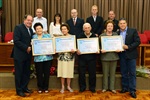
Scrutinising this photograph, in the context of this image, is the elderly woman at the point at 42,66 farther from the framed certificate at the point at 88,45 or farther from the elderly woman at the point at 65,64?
the framed certificate at the point at 88,45

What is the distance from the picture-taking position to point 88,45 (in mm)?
4344

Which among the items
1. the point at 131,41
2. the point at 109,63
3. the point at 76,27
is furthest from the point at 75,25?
the point at 131,41

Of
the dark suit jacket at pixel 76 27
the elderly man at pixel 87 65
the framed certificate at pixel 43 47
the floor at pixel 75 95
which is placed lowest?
the floor at pixel 75 95

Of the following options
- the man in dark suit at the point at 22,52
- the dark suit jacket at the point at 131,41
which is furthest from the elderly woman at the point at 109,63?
the man in dark suit at the point at 22,52

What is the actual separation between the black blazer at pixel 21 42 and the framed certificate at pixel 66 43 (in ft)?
1.74

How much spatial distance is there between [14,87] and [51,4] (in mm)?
3069

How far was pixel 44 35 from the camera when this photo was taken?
4.35 m

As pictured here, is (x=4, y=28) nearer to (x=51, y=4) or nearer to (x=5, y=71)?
(x=51, y=4)

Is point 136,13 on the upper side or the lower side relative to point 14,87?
upper

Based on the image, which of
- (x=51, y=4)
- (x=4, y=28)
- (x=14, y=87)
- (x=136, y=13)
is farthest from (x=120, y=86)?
(x=4, y=28)

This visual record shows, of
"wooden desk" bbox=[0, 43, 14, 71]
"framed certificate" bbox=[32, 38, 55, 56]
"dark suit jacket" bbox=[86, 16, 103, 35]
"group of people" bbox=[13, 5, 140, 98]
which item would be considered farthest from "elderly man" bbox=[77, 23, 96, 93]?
"wooden desk" bbox=[0, 43, 14, 71]

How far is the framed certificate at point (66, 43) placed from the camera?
4.34m

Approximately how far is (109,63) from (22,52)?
157 centimetres

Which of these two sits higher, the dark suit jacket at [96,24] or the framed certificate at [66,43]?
the dark suit jacket at [96,24]
